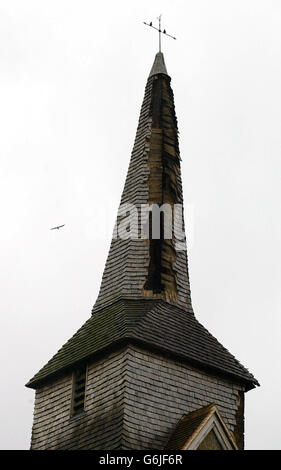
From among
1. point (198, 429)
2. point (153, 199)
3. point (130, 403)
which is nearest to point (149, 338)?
point (130, 403)

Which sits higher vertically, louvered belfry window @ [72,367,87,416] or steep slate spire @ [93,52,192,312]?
steep slate spire @ [93,52,192,312]

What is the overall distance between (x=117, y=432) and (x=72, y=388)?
279 centimetres

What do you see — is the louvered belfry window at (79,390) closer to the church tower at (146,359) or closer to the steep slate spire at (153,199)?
the church tower at (146,359)

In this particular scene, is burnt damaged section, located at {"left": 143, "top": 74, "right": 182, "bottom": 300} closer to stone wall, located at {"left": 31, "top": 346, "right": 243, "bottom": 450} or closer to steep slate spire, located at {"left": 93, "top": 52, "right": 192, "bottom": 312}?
steep slate spire, located at {"left": 93, "top": 52, "right": 192, "bottom": 312}

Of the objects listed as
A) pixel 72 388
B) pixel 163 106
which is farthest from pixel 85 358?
pixel 163 106

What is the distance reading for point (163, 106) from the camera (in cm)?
2931

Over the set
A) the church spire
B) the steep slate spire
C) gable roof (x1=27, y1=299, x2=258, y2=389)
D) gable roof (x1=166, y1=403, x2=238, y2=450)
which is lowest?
gable roof (x1=166, y1=403, x2=238, y2=450)

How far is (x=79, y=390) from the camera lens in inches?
960

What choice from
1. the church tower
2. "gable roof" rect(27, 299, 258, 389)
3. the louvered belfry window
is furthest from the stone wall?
"gable roof" rect(27, 299, 258, 389)

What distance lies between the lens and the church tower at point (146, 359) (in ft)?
74.5

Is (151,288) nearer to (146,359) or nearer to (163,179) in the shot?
(146,359)

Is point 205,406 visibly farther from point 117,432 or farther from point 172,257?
point 172,257

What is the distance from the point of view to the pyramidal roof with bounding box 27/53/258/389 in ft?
79.9

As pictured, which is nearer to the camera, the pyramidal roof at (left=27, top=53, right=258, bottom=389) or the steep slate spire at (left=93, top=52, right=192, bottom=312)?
the pyramidal roof at (left=27, top=53, right=258, bottom=389)
